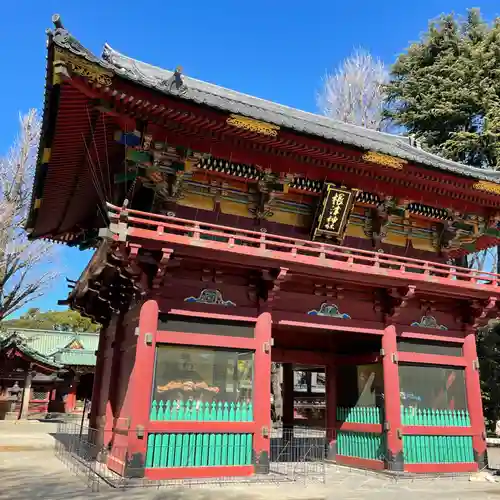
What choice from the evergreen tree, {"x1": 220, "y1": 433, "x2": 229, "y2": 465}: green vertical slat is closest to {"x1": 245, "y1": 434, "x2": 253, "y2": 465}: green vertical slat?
{"x1": 220, "y1": 433, "x2": 229, "y2": 465}: green vertical slat

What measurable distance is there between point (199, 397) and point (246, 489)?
232 centimetres

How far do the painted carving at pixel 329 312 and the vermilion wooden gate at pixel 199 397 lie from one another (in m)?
1.62

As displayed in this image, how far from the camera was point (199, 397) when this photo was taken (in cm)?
1117

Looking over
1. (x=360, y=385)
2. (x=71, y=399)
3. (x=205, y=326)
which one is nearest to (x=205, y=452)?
(x=205, y=326)

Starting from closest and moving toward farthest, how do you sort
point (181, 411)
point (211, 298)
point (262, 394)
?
point (181, 411), point (262, 394), point (211, 298)

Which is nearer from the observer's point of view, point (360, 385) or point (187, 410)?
point (187, 410)

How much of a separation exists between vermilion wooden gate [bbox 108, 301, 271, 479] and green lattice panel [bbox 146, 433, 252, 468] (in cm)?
2

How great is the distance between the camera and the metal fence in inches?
388

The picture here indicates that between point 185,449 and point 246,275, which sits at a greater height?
point 246,275

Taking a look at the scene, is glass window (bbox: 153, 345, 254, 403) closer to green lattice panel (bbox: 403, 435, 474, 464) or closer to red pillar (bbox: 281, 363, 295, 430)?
green lattice panel (bbox: 403, 435, 474, 464)

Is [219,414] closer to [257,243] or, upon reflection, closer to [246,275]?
[246,275]

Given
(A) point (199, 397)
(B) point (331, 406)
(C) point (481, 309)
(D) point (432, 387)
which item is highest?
(C) point (481, 309)

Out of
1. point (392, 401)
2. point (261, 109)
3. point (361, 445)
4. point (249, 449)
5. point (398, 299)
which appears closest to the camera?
point (249, 449)

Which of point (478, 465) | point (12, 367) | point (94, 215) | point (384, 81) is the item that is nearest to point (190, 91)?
point (94, 215)
